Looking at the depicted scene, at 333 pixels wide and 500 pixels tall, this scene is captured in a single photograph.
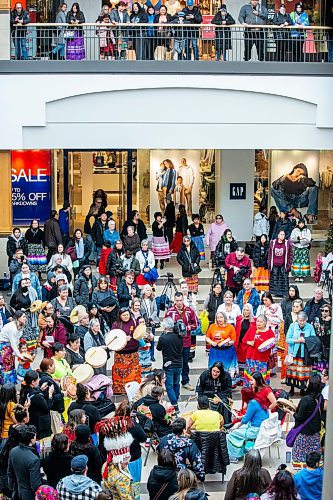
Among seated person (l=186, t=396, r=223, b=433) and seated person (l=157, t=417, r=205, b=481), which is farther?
seated person (l=186, t=396, r=223, b=433)

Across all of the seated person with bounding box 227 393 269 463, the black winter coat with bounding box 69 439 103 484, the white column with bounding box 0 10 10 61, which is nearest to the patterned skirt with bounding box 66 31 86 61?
the white column with bounding box 0 10 10 61

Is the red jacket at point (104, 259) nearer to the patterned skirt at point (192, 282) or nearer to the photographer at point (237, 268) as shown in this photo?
the patterned skirt at point (192, 282)

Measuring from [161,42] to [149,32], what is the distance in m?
0.33

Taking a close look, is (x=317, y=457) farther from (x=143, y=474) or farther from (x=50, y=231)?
(x=50, y=231)

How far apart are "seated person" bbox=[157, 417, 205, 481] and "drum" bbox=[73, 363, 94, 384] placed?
2387 millimetres

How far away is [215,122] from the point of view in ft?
68.7

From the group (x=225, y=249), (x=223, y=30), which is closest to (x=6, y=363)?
(x=225, y=249)

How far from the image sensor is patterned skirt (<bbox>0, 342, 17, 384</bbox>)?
13.6 m

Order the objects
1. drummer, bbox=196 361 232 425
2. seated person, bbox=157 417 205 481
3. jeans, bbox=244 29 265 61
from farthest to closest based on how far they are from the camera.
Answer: jeans, bbox=244 29 265 61
drummer, bbox=196 361 232 425
seated person, bbox=157 417 205 481

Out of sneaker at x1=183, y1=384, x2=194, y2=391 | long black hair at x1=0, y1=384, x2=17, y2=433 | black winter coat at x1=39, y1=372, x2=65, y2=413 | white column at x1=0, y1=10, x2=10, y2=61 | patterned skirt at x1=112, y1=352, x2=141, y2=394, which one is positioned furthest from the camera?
white column at x1=0, y1=10, x2=10, y2=61

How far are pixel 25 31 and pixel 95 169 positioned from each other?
585 cm

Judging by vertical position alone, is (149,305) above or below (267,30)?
below

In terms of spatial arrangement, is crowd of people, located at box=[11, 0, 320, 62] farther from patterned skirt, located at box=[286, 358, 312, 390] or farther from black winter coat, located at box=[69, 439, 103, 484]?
black winter coat, located at box=[69, 439, 103, 484]

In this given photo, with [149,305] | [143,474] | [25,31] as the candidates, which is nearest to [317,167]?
[25,31]
